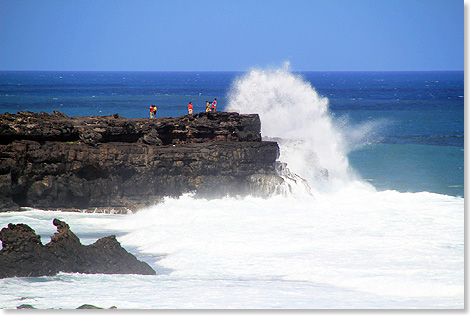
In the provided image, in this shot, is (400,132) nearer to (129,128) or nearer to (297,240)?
(129,128)

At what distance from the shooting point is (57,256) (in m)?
11.3

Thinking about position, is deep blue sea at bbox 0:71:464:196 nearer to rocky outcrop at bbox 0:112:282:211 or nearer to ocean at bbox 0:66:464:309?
ocean at bbox 0:66:464:309

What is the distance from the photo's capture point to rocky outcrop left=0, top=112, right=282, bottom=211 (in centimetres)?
1820

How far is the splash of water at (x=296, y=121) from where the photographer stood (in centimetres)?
2409

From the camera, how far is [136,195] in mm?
19250

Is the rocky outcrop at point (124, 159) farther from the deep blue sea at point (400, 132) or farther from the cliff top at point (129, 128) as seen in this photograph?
the deep blue sea at point (400, 132)

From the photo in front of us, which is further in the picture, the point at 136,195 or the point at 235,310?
the point at 136,195

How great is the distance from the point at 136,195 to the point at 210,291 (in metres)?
9.42

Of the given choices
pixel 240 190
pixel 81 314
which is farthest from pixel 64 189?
pixel 81 314

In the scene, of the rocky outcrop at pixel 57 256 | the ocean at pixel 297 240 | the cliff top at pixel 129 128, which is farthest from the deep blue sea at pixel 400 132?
the cliff top at pixel 129 128

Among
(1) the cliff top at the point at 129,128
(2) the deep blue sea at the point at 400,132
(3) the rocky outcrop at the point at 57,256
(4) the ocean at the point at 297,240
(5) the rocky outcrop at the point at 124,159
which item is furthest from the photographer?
(2) the deep blue sea at the point at 400,132

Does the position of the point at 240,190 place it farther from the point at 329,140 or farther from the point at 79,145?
the point at 329,140

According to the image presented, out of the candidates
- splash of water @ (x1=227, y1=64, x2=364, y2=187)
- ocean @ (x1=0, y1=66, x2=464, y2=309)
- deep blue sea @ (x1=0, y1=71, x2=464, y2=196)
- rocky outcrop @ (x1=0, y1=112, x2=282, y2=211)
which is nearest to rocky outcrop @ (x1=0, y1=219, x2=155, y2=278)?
ocean @ (x1=0, y1=66, x2=464, y2=309)

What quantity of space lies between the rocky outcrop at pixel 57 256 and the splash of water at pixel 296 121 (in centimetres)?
1253
